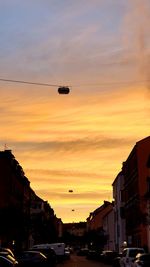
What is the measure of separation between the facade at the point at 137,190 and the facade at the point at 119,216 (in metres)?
9.69

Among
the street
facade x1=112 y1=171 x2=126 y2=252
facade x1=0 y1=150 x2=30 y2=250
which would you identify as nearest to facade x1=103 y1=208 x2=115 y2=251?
facade x1=112 y1=171 x2=126 y2=252

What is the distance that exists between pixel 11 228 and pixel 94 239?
80.6 metres

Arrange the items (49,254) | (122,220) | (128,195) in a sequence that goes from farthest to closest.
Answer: (122,220) → (128,195) → (49,254)

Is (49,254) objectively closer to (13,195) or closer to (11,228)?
(11,228)

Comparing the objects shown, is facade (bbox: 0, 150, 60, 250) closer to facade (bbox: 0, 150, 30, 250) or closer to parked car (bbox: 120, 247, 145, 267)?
facade (bbox: 0, 150, 30, 250)

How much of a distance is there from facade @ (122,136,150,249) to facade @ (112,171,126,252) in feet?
31.8

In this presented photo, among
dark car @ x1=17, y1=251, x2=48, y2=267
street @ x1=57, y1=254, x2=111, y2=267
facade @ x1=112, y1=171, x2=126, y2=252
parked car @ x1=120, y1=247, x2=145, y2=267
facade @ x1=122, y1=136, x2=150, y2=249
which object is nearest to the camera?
parked car @ x1=120, y1=247, x2=145, y2=267

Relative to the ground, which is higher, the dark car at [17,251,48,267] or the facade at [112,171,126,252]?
the facade at [112,171,126,252]

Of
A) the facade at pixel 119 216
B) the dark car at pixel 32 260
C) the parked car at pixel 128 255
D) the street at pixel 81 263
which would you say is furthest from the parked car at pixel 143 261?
the facade at pixel 119 216

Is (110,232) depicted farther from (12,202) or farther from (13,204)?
(12,202)

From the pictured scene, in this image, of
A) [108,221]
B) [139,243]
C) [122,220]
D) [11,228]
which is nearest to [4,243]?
[11,228]

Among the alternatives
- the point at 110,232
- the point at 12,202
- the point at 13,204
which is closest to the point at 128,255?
the point at 12,202

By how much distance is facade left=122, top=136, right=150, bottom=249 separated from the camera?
76.5m

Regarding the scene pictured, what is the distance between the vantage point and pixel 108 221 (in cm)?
13325
